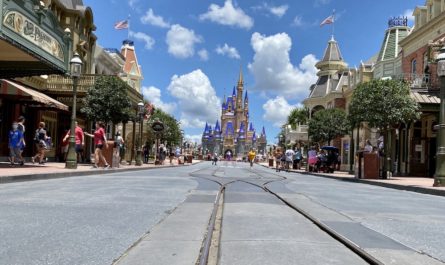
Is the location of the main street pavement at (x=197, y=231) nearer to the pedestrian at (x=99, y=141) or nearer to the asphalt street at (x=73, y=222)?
the asphalt street at (x=73, y=222)

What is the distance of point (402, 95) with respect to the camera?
2594 centimetres

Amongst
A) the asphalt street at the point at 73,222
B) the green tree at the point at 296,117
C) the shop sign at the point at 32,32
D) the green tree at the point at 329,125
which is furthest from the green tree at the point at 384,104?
the green tree at the point at 296,117

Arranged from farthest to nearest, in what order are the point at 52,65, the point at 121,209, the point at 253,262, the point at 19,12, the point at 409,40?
the point at 409,40 < the point at 52,65 < the point at 19,12 < the point at 121,209 < the point at 253,262

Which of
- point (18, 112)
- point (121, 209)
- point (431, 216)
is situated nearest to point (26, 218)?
point (121, 209)

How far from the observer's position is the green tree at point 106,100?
27.8m

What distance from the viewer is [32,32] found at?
17.6 metres

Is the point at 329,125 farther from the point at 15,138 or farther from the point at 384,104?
the point at 15,138

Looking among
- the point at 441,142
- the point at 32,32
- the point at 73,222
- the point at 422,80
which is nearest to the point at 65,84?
the point at 32,32

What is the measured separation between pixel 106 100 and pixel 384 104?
14.5 meters

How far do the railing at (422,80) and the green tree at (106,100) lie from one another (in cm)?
1658

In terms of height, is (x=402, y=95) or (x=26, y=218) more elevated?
(x=402, y=95)

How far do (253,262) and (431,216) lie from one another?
592 centimetres

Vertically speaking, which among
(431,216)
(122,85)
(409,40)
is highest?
(409,40)

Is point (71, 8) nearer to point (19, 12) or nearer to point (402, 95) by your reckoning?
point (19, 12)
